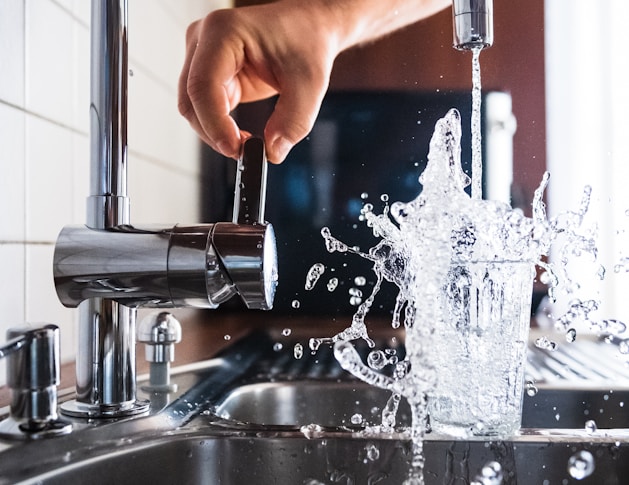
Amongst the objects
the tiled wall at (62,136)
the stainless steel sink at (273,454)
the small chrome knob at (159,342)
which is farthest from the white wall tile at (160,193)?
the stainless steel sink at (273,454)

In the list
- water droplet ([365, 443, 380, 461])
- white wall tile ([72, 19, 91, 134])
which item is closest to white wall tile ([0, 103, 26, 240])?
white wall tile ([72, 19, 91, 134])

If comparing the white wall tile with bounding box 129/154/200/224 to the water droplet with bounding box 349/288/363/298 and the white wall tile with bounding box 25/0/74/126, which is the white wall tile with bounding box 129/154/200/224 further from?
the water droplet with bounding box 349/288/363/298

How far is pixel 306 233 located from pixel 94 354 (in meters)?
0.48

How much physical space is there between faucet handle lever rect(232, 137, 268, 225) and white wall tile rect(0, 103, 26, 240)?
0.70 ft

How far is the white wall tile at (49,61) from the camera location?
2.43 feet

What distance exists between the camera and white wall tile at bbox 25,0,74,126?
741 millimetres

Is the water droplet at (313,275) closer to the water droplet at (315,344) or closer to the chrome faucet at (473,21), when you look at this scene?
the water droplet at (315,344)

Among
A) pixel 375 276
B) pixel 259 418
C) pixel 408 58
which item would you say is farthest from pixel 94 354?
pixel 408 58

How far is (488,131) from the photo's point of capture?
41.4 inches

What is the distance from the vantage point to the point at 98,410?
1.99 ft

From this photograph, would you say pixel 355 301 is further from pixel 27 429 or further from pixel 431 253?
pixel 27 429

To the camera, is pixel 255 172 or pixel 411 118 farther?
pixel 411 118

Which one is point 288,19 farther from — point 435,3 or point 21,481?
point 21,481

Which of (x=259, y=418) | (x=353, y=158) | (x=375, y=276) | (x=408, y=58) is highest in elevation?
(x=408, y=58)
